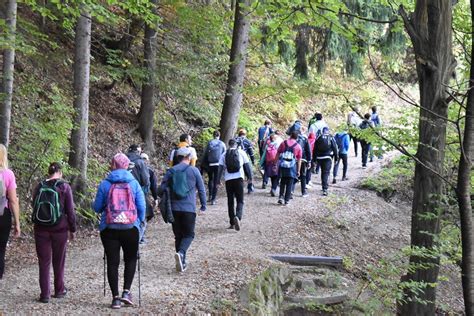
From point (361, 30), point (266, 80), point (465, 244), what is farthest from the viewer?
point (266, 80)

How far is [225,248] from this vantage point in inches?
388

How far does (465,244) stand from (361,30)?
4.32m

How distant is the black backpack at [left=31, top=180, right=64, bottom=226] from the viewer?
6.68 m

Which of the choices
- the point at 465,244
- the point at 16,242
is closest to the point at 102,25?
the point at 16,242

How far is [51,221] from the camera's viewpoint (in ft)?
22.0

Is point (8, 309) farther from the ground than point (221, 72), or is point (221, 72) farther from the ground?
point (221, 72)

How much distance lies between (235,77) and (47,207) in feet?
35.7

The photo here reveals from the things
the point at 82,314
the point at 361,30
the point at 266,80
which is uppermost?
the point at 266,80

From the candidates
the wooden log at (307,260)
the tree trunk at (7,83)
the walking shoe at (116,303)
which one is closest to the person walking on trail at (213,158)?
the wooden log at (307,260)

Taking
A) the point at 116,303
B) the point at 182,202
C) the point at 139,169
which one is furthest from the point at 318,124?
the point at 116,303

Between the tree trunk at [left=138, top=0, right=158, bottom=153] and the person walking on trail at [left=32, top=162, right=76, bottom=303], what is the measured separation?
9307 millimetres

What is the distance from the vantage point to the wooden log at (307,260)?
10055 mm

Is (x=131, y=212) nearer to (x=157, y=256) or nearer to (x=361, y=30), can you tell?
(x=157, y=256)

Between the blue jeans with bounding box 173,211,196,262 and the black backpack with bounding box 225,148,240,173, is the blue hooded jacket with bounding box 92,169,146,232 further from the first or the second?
the black backpack with bounding box 225,148,240,173
